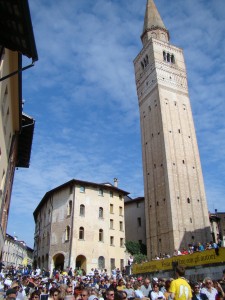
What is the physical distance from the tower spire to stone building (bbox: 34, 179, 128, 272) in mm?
33565

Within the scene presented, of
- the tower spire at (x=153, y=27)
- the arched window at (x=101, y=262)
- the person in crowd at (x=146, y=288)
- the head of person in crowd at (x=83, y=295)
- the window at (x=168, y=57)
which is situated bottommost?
the head of person in crowd at (x=83, y=295)

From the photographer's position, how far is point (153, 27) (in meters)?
61.5

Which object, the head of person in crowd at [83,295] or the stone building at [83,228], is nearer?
the head of person in crowd at [83,295]

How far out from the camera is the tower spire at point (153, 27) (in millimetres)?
61125

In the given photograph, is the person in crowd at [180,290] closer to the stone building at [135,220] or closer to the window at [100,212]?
the window at [100,212]

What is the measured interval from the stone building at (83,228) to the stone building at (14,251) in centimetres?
3344

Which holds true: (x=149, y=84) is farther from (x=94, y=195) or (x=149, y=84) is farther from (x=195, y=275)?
(x=195, y=275)

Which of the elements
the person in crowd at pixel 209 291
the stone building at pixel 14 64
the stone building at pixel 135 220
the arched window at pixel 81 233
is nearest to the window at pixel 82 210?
the arched window at pixel 81 233

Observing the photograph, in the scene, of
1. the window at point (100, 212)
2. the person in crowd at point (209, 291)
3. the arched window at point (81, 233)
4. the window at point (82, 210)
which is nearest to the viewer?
the person in crowd at point (209, 291)

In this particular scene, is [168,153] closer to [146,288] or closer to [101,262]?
[101,262]

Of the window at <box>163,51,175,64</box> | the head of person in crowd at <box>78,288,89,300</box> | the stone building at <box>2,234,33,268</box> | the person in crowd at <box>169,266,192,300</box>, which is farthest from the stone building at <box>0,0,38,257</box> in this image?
the stone building at <box>2,234,33,268</box>

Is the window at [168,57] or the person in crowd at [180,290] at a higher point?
the window at [168,57]

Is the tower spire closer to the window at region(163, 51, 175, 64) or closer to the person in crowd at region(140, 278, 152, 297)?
the window at region(163, 51, 175, 64)

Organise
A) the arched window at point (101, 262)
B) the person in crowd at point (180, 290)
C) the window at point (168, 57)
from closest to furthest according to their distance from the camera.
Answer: the person in crowd at point (180, 290), the arched window at point (101, 262), the window at point (168, 57)
